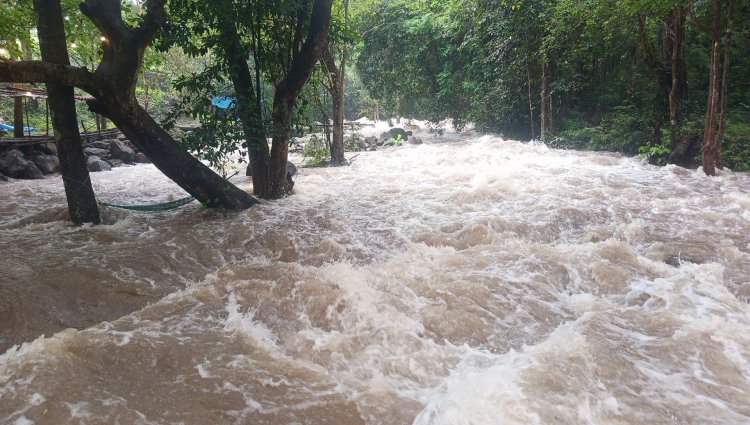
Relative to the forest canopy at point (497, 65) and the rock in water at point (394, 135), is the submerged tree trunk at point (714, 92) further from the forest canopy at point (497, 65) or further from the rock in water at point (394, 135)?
the rock in water at point (394, 135)

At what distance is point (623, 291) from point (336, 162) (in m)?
9.10

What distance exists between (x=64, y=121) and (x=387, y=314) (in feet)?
15.7

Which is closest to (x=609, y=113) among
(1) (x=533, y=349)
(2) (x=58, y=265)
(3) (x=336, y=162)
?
(3) (x=336, y=162)

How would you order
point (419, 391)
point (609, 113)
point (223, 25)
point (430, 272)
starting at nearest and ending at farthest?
point (419, 391) → point (430, 272) → point (223, 25) → point (609, 113)

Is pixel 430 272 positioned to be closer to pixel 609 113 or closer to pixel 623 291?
pixel 623 291

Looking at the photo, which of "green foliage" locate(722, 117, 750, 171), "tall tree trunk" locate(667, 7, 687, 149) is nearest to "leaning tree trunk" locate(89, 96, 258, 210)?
"tall tree trunk" locate(667, 7, 687, 149)

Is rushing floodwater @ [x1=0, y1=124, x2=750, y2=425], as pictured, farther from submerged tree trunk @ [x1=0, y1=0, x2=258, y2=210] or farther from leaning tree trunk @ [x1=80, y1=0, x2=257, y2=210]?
leaning tree trunk @ [x1=80, y1=0, x2=257, y2=210]

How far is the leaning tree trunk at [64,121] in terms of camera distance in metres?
5.11

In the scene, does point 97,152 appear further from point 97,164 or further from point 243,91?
point 243,91

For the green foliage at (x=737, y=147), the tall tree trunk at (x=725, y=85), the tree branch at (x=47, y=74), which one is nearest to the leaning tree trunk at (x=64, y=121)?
the tree branch at (x=47, y=74)

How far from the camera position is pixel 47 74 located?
15.4 ft

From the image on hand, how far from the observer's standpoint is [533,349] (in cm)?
279

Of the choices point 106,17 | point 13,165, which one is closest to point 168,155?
point 106,17

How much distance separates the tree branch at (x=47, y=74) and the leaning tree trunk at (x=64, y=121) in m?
0.28
